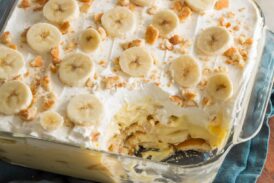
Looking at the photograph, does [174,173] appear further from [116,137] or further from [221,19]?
[221,19]

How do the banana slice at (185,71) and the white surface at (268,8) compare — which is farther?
the white surface at (268,8)

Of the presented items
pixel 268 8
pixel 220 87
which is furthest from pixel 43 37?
pixel 268 8

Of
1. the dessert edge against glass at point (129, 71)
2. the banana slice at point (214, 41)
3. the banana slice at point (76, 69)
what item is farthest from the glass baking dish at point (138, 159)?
the banana slice at point (76, 69)

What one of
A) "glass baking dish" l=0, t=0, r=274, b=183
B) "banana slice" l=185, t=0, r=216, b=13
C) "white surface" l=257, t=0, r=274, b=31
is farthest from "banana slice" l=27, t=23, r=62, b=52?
"white surface" l=257, t=0, r=274, b=31

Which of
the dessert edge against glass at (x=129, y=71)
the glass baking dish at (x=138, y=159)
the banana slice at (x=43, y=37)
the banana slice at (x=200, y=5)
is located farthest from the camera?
the banana slice at (x=200, y=5)

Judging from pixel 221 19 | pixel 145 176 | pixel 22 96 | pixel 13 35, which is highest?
pixel 221 19

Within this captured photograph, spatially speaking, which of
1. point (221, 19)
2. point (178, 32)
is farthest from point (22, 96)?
point (221, 19)

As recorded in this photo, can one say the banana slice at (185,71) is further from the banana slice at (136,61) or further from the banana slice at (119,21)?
the banana slice at (119,21)
